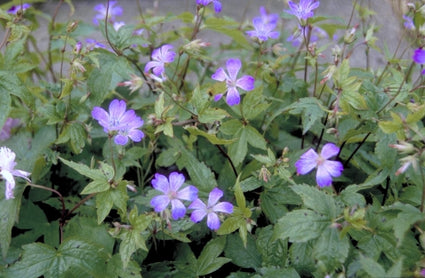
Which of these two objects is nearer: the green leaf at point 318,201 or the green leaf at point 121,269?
the green leaf at point 318,201

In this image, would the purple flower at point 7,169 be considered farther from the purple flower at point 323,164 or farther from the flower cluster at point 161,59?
the purple flower at point 323,164

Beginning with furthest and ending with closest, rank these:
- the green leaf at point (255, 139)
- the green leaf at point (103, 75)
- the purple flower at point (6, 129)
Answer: the purple flower at point (6, 129)
the green leaf at point (103, 75)
the green leaf at point (255, 139)

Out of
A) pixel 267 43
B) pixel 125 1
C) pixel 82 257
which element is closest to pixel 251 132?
pixel 82 257

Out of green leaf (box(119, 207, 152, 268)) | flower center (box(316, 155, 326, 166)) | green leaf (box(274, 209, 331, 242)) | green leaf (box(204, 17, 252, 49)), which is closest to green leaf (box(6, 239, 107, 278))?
green leaf (box(119, 207, 152, 268))

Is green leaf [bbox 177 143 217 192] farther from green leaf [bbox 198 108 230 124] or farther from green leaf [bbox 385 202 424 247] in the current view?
green leaf [bbox 385 202 424 247]

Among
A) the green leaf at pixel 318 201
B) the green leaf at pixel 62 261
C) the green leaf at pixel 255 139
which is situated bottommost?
the green leaf at pixel 62 261

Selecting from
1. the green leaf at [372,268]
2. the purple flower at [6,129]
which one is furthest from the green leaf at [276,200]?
the purple flower at [6,129]

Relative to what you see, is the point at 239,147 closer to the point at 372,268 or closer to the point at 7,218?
the point at 372,268

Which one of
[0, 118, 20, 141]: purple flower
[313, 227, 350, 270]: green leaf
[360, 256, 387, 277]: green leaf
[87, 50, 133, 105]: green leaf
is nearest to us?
[360, 256, 387, 277]: green leaf

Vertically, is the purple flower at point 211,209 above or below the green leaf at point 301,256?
above
